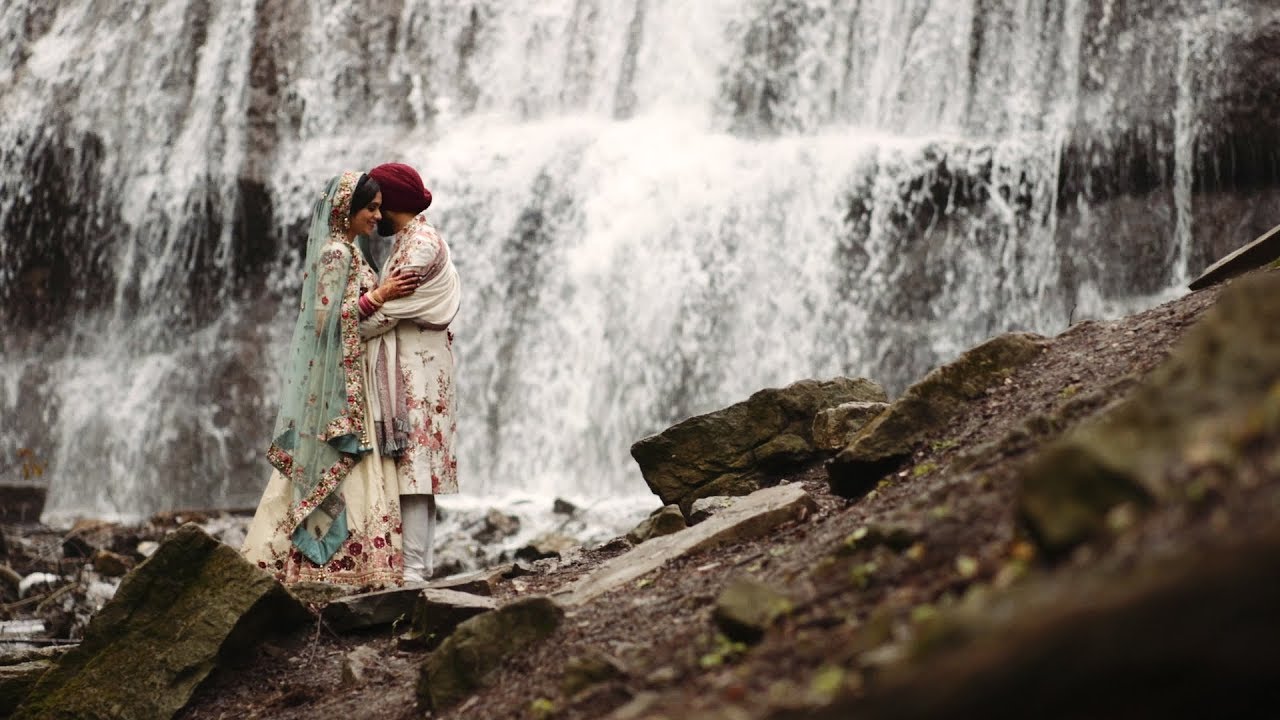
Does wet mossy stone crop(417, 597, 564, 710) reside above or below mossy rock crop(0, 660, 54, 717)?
above

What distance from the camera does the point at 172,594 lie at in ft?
18.9

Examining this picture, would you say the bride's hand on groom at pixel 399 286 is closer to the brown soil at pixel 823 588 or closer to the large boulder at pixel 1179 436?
the brown soil at pixel 823 588

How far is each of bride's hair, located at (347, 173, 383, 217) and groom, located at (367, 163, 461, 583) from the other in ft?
0.24

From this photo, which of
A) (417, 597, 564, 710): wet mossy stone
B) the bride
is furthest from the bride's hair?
(417, 597, 564, 710): wet mossy stone

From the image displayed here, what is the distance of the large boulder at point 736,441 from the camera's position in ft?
23.1

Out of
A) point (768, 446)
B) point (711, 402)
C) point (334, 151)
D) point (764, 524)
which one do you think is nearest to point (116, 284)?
point (334, 151)

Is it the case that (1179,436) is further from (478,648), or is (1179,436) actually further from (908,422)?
(908,422)

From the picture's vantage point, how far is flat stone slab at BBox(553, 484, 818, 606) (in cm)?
510

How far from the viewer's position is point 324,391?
665 cm

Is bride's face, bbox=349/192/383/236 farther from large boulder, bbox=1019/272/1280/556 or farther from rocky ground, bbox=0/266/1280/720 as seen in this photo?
large boulder, bbox=1019/272/1280/556

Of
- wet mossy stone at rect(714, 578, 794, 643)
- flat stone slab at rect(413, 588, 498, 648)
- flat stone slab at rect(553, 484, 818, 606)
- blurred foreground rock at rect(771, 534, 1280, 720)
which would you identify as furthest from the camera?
flat stone slab at rect(413, 588, 498, 648)

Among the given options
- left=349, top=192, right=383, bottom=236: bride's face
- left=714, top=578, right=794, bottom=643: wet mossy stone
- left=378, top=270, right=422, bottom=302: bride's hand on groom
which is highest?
left=349, top=192, right=383, bottom=236: bride's face

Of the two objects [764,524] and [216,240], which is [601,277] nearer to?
[216,240]

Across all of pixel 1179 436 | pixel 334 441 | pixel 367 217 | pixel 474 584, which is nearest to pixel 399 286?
pixel 367 217
